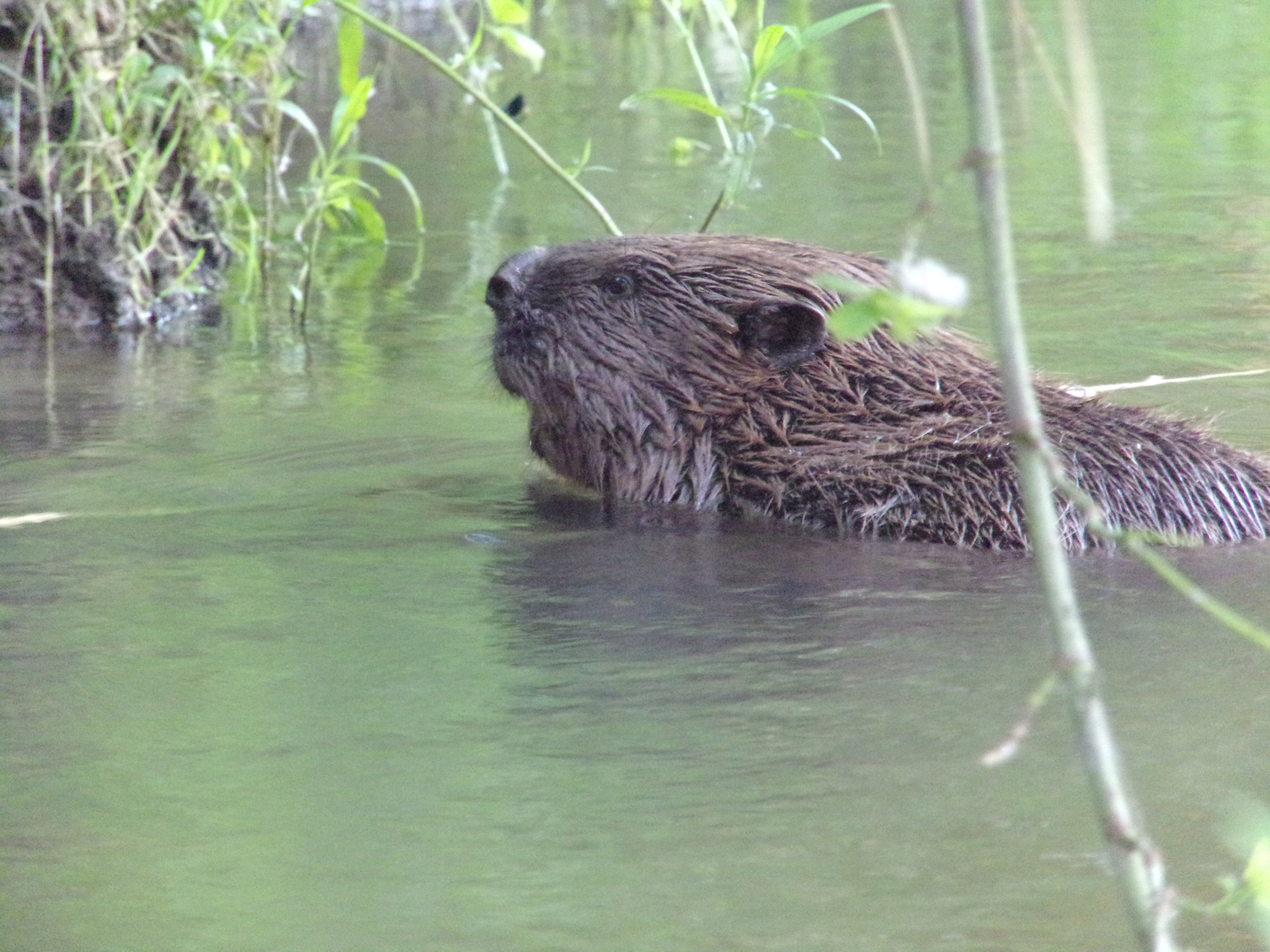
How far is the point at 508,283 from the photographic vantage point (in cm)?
403

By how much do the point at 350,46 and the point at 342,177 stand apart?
43.7 inches

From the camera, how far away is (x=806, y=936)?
1906mm

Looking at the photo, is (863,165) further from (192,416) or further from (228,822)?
(228,822)

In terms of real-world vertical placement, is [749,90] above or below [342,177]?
above

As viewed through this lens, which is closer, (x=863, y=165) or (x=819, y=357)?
(x=819, y=357)

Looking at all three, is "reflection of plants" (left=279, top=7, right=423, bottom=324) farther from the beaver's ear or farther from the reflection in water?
the reflection in water

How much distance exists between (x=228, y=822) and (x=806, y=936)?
73 cm

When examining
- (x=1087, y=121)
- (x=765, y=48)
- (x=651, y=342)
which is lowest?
(x=651, y=342)

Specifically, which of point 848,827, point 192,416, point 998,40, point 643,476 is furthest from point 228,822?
point 998,40

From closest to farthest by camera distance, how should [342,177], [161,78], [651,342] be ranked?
1. [651,342]
2. [161,78]
3. [342,177]

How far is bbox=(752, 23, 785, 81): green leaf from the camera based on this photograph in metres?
4.53

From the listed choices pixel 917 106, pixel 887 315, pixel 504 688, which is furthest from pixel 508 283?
pixel 887 315

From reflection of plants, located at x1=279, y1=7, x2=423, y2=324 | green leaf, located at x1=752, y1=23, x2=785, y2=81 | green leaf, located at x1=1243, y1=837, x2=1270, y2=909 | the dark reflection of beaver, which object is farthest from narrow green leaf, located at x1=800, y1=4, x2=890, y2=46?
green leaf, located at x1=1243, y1=837, x2=1270, y2=909

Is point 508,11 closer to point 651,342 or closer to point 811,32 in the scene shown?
point 811,32
